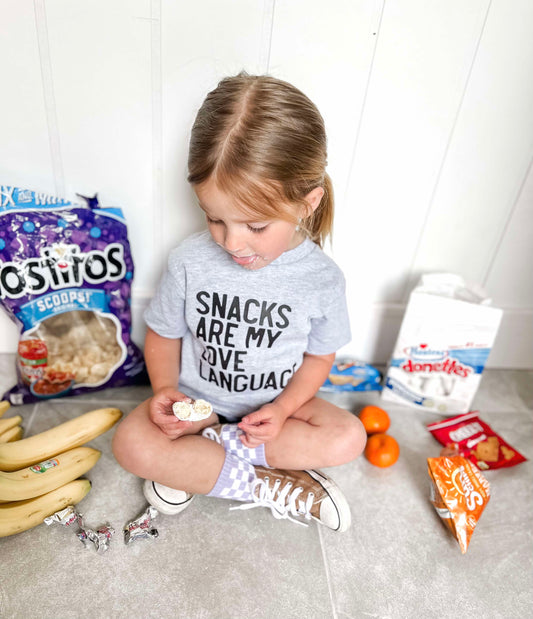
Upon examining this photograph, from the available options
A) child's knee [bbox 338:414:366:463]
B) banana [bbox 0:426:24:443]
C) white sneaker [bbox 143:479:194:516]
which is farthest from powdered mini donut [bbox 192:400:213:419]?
banana [bbox 0:426:24:443]

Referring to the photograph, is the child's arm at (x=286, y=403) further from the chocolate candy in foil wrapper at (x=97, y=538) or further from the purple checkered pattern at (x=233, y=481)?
the chocolate candy in foil wrapper at (x=97, y=538)

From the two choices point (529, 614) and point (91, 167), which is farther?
point (91, 167)

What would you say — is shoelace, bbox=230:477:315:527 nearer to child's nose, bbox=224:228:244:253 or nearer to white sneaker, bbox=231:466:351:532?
white sneaker, bbox=231:466:351:532

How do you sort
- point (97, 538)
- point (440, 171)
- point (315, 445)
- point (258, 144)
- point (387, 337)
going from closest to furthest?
point (258, 144) < point (97, 538) < point (315, 445) < point (440, 171) < point (387, 337)

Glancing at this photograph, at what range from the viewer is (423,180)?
1018mm

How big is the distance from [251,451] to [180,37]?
71cm

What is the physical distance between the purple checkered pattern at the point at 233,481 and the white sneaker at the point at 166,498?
0.05 meters

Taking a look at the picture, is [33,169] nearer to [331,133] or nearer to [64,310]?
[64,310]

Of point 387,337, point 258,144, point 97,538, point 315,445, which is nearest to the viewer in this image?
point 258,144

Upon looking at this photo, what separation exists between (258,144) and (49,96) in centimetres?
46

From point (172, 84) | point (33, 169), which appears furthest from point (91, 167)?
point (172, 84)

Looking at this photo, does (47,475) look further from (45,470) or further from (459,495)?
(459,495)

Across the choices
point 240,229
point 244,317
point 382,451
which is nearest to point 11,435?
point 244,317

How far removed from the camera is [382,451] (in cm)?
98
